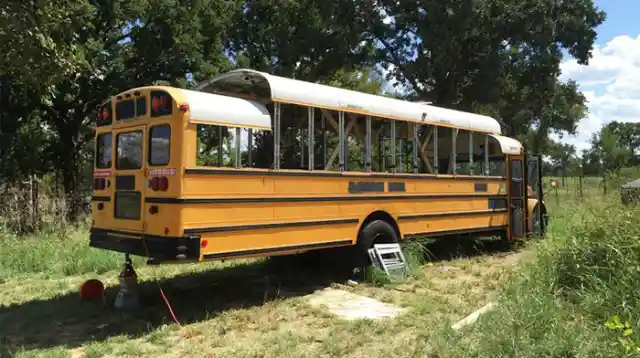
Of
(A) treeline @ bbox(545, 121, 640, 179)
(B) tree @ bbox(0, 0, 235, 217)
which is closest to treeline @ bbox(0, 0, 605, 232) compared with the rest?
(B) tree @ bbox(0, 0, 235, 217)

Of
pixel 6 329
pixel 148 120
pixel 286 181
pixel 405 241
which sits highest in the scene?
pixel 148 120

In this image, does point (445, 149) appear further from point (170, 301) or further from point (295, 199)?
point (170, 301)

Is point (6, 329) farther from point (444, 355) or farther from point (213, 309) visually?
point (444, 355)

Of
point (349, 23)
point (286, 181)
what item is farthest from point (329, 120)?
point (349, 23)

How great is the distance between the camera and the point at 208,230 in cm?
571

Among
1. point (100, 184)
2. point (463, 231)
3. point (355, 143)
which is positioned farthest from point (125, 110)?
point (463, 231)

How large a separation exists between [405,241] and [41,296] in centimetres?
534

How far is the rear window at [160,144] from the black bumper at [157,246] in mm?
825

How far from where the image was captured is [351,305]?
6492mm

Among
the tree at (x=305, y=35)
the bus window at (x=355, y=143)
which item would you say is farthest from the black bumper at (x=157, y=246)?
the tree at (x=305, y=35)

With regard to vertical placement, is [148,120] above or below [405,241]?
above

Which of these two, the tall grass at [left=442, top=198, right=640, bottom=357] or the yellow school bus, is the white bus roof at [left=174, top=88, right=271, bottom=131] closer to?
the yellow school bus

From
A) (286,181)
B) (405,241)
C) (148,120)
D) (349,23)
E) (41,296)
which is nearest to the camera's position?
(148,120)

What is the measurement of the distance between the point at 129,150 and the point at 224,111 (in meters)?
1.34
